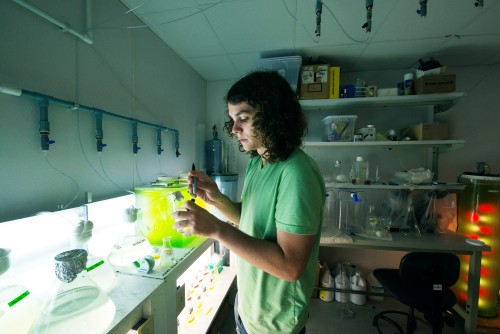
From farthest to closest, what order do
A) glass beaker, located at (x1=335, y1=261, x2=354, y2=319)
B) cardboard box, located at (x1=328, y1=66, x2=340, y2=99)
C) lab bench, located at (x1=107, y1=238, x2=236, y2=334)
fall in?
glass beaker, located at (x1=335, y1=261, x2=354, y2=319), cardboard box, located at (x1=328, y1=66, x2=340, y2=99), lab bench, located at (x1=107, y1=238, x2=236, y2=334)

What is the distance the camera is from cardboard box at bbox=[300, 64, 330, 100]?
1.88 meters

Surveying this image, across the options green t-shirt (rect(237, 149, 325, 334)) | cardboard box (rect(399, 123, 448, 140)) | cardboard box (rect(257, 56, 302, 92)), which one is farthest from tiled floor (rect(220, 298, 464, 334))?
cardboard box (rect(257, 56, 302, 92))

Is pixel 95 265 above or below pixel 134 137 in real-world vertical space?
below

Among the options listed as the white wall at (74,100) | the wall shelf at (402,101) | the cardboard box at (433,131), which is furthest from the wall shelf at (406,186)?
the white wall at (74,100)

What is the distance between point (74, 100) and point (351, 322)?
2599mm

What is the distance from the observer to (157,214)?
41.3 inches

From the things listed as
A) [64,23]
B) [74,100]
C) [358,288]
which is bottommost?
[358,288]

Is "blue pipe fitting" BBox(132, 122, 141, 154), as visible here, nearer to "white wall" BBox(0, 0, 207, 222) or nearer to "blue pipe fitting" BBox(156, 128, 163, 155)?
"white wall" BBox(0, 0, 207, 222)

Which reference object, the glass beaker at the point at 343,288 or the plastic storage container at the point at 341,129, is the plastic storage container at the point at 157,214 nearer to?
the plastic storage container at the point at 341,129

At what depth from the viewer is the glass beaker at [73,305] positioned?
0.51 meters

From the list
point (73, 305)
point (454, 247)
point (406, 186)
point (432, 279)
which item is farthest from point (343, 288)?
point (73, 305)

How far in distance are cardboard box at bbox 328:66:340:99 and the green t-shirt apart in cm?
144

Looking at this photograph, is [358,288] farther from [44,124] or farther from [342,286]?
[44,124]

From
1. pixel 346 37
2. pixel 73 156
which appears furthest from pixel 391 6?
pixel 73 156
